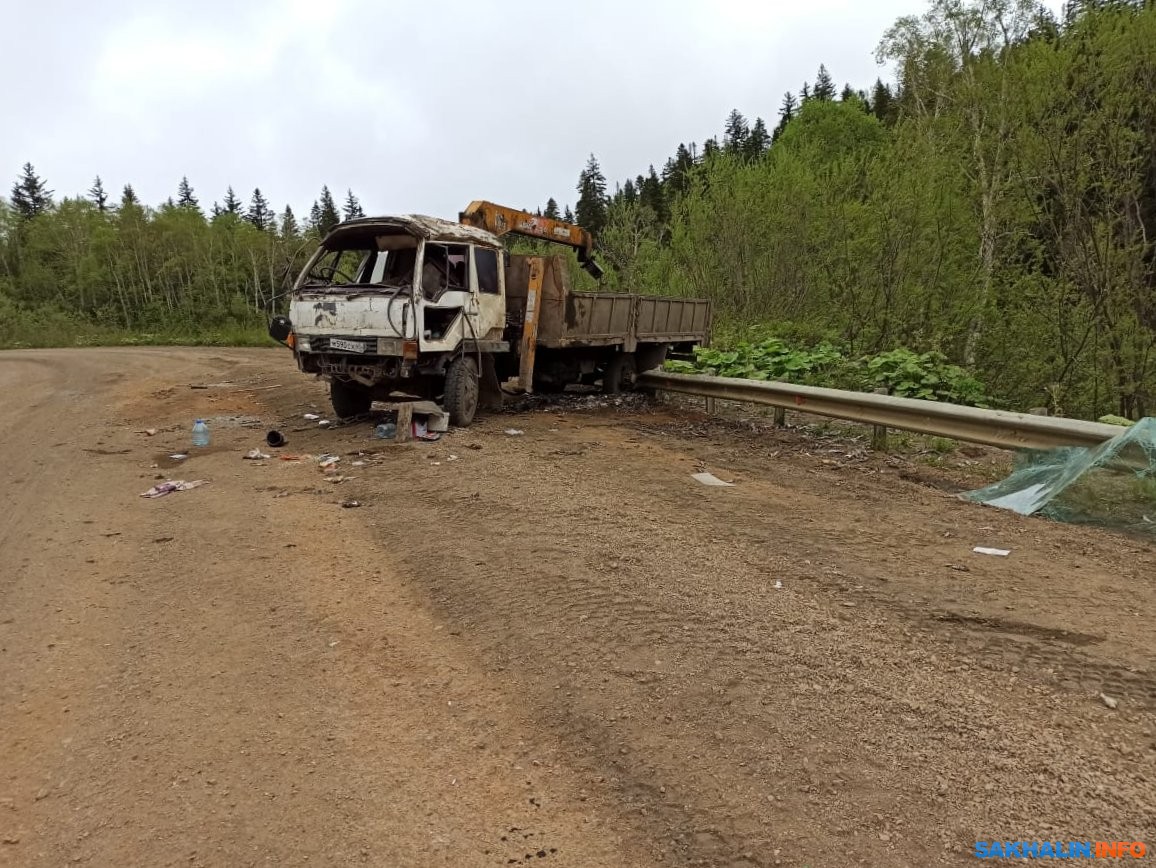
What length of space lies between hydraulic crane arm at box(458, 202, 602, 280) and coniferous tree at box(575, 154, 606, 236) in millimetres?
43366

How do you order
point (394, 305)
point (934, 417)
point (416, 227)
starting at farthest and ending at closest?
point (416, 227) < point (394, 305) < point (934, 417)

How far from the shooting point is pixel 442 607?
12.2ft

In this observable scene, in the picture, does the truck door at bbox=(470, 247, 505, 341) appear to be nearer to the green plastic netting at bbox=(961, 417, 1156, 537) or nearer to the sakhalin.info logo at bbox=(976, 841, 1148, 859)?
the green plastic netting at bbox=(961, 417, 1156, 537)

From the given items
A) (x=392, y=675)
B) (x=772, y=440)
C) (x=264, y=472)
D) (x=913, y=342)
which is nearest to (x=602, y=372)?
(x=772, y=440)

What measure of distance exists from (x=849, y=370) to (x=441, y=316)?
18.4ft

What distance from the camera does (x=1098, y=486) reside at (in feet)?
16.6

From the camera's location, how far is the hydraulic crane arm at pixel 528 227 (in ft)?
35.7

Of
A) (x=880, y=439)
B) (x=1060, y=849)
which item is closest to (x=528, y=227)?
(x=880, y=439)

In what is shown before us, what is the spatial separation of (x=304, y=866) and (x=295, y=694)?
989mm

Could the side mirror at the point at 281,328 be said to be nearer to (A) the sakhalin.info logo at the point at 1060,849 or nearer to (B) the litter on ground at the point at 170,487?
(B) the litter on ground at the point at 170,487

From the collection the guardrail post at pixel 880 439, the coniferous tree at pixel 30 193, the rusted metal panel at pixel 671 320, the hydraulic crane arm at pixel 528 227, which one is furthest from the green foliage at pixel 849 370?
the coniferous tree at pixel 30 193

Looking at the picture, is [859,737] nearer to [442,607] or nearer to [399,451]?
[442,607]

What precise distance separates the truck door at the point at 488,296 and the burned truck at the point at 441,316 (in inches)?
0.7

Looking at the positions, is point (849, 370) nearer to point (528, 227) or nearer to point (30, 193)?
point (528, 227)
